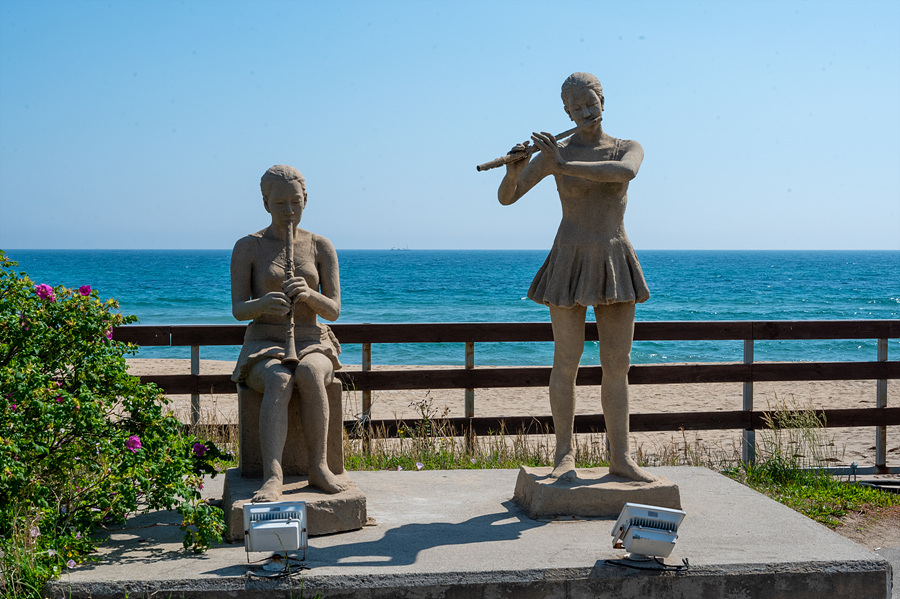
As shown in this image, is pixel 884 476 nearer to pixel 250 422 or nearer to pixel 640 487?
pixel 640 487

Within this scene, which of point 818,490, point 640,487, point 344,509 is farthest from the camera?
point 818,490

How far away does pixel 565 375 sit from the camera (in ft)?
14.4

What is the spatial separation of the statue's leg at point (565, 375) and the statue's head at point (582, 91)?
107 centimetres

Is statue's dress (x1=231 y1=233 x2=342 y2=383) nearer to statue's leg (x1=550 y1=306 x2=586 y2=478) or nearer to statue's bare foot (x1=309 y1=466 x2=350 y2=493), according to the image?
statue's bare foot (x1=309 y1=466 x2=350 y2=493)

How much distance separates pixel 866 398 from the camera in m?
13.5

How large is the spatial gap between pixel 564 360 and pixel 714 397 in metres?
10.3

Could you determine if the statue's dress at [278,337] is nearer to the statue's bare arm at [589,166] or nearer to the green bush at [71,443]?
the green bush at [71,443]

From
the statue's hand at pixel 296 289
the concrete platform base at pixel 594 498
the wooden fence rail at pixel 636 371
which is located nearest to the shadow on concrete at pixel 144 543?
the statue's hand at pixel 296 289

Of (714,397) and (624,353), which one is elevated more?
(624,353)

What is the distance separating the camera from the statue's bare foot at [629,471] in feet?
14.1

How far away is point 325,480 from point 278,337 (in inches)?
31.5

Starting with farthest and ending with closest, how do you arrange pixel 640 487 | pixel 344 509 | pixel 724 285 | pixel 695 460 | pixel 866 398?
pixel 724 285
pixel 866 398
pixel 695 460
pixel 640 487
pixel 344 509

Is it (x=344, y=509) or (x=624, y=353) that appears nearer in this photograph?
(x=344, y=509)

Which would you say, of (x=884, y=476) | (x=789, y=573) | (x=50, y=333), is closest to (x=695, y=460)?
(x=884, y=476)
